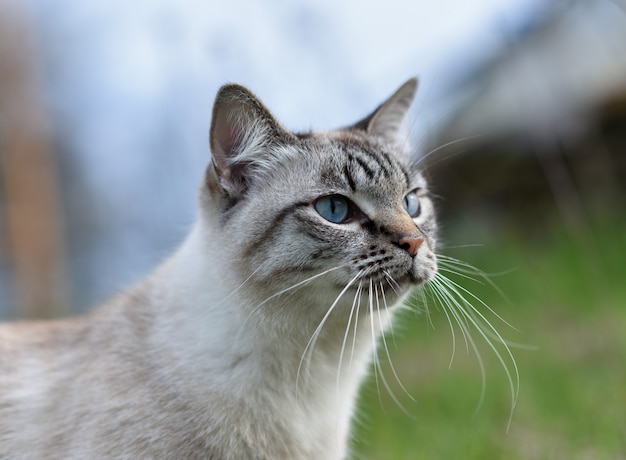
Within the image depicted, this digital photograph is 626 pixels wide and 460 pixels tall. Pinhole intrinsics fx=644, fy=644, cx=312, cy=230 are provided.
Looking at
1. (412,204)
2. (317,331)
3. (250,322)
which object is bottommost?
(317,331)

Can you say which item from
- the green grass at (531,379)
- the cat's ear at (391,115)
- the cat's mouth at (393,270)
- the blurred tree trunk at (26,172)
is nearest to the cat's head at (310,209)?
the cat's mouth at (393,270)

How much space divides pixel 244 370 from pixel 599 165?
21.2ft

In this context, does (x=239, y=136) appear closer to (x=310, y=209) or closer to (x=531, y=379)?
(x=310, y=209)

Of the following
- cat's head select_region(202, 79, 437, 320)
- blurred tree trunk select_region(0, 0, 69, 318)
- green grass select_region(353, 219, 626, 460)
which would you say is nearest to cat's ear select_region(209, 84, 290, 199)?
cat's head select_region(202, 79, 437, 320)

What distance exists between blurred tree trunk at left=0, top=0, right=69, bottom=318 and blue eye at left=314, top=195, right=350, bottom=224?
7.70m

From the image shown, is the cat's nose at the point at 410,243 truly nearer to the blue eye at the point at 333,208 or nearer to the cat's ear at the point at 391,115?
the blue eye at the point at 333,208

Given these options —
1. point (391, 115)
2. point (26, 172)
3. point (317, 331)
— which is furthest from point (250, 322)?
point (26, 172)

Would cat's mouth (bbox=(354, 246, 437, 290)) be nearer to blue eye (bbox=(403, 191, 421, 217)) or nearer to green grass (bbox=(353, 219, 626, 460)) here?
blue eye (bbox=(403, 191, 421, 217))

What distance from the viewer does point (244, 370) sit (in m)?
2.44

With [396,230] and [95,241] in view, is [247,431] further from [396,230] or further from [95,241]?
[95,241]

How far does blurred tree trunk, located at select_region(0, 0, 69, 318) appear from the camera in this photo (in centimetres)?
929

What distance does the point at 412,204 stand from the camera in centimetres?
275

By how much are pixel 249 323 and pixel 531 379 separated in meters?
2.41

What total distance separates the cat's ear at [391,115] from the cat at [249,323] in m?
0.46
